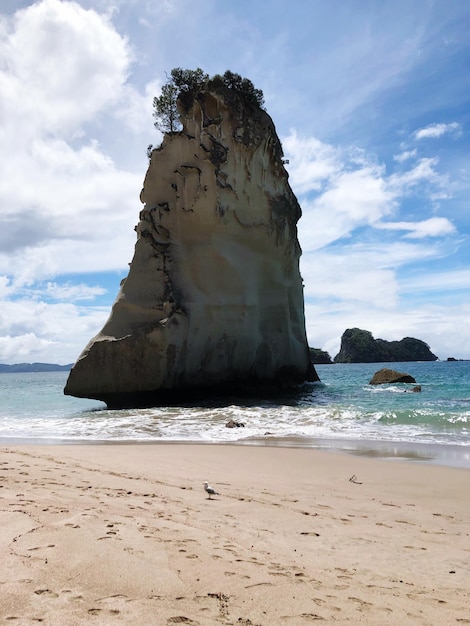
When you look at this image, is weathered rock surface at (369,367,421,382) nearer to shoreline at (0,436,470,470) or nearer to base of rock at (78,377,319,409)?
base of rock at (78,377,319,409)

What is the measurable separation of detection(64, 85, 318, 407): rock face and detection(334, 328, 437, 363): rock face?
7010 cm

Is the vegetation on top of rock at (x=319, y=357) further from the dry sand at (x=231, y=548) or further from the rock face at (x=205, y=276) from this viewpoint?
the dry sand at (x=231, y=548)

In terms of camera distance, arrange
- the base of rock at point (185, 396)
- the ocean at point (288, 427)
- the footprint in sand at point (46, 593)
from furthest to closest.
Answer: the base of rock at point (185, 396)
the ocean at point (288, 427)
the footprint in sand at point (46, 593)

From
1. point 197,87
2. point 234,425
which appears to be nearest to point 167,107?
point 197,87

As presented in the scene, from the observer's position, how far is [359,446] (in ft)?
28.7

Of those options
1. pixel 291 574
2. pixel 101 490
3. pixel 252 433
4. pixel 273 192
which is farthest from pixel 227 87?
pixel 291 574

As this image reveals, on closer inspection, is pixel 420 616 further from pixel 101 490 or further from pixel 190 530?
pixel 101 490

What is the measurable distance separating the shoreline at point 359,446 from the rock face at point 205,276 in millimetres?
7336

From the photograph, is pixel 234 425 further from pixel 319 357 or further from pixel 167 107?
pixel 319 357

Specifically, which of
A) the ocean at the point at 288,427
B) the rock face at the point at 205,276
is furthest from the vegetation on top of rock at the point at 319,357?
the ocean at the point at 288,427

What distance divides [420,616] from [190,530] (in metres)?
1.66

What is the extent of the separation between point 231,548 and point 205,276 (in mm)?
17279

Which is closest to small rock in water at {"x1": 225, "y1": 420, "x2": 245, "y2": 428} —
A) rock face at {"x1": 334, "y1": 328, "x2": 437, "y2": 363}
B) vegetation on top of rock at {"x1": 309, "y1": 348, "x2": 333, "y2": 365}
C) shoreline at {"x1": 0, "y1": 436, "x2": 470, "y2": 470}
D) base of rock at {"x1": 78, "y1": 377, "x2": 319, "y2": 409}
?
Result: shoreline at {"x1": 0, "y1": 436, "x2": 470, "y2": 470}

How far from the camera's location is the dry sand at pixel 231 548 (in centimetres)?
232
